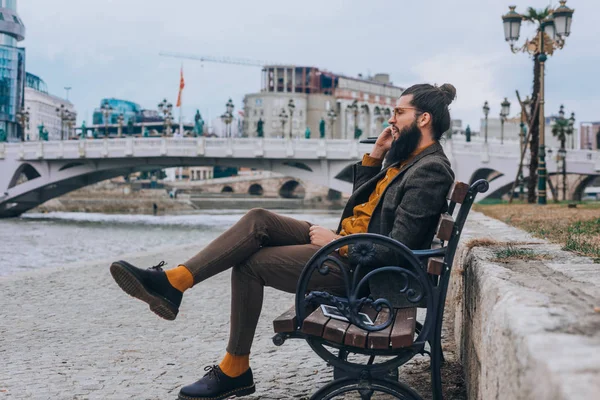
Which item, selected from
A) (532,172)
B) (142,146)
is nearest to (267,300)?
(532,172)

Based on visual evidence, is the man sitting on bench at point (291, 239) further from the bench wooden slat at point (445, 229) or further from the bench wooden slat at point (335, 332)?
the bench wooden slat at point (335, 332)

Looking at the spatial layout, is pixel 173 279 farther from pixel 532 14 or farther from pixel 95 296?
pixel 532 14

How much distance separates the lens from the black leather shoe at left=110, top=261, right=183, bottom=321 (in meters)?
2.83

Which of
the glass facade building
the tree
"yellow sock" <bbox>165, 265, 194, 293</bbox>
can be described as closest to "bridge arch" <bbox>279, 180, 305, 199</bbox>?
the glass facade building

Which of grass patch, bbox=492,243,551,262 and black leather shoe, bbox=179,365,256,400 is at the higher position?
grass patch, bbox=492,243,551,262

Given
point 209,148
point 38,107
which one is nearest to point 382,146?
point 209,148

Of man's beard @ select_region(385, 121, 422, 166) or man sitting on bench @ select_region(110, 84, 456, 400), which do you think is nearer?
man sitting on bench @ select_region(110, 84, 456, 400)

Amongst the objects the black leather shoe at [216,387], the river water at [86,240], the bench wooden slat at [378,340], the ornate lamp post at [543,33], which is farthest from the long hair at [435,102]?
the ornate lamp post at [543,33]

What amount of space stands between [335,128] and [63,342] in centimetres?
9990

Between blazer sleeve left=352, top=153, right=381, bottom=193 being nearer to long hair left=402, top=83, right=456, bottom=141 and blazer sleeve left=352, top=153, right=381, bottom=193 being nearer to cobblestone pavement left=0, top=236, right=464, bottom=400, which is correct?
long hair left=402, top=83, right=456, bottom=141

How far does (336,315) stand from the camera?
8.75ft

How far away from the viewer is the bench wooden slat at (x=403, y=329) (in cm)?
243

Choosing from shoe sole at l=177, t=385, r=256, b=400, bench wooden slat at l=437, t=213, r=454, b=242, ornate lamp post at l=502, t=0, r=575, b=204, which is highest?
ornate lamp post at l=502, t=0, r=575, b=204

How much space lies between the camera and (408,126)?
3131mm
